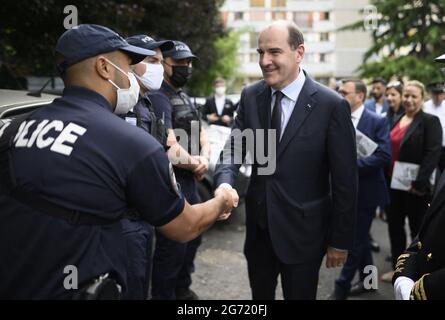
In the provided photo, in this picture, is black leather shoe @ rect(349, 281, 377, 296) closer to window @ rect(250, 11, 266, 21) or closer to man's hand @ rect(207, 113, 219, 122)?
man's hand @ rect(207, 113, 219, 122)

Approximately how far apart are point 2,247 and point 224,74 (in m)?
28.7

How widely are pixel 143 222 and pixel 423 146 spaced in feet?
10.3

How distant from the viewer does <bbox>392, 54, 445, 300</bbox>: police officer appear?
1839 mm

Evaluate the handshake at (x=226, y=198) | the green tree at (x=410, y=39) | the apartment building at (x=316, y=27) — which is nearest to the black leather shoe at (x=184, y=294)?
the handshake at (x=226, y=198)

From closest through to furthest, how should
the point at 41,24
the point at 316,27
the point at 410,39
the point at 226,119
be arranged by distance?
the point at 41,24, the point at 226,119, the point at 410,39, the point at 316,27

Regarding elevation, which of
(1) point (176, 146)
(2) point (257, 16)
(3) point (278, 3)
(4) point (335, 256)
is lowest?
(4) point (335, 256)

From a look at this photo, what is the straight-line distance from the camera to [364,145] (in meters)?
4.21

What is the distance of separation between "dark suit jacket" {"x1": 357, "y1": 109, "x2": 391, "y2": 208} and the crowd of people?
1 centimetres

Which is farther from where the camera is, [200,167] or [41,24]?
[41,24]

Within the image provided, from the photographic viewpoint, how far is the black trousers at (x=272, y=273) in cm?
288

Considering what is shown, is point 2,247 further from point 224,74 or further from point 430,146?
point 224,74

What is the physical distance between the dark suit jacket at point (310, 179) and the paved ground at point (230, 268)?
1673 millimetres

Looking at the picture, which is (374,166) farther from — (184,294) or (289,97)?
(184,294)

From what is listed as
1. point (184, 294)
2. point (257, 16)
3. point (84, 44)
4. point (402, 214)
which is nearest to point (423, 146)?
point (402, 214)
